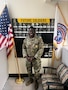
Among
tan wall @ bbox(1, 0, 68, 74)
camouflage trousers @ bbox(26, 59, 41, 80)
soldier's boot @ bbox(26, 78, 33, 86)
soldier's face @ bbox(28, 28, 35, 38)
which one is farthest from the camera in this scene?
tan wall @ bbox(1, 0, 68, 74)

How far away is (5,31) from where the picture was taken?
4734 millimetres

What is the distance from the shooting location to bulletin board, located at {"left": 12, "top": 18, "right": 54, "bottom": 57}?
482 cm

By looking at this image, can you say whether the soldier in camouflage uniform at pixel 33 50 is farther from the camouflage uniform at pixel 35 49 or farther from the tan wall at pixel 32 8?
the tan wall at pixel 32 8

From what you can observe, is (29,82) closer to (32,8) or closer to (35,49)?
(35,49)

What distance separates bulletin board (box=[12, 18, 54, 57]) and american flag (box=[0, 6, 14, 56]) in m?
0.20

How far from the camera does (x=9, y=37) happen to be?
4758 millimetres

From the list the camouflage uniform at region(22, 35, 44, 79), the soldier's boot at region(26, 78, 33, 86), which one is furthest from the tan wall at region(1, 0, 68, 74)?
the soldier's boot at region(26, 78, 33, 86)

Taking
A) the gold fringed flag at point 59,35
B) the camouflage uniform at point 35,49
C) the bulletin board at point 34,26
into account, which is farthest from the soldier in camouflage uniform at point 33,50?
the gold fringed flag at point 59,35

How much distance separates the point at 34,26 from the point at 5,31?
83 centimetres

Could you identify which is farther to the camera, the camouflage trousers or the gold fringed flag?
the gold fringed flag

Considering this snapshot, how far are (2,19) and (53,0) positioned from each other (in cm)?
148

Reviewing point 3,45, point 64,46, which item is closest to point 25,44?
point 3,45

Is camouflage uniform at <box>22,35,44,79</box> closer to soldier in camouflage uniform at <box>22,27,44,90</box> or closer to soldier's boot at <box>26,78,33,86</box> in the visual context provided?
soldier in camouflage uniform at <box>22,27,44,90</box>

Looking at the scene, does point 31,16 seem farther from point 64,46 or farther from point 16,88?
point 16,88
